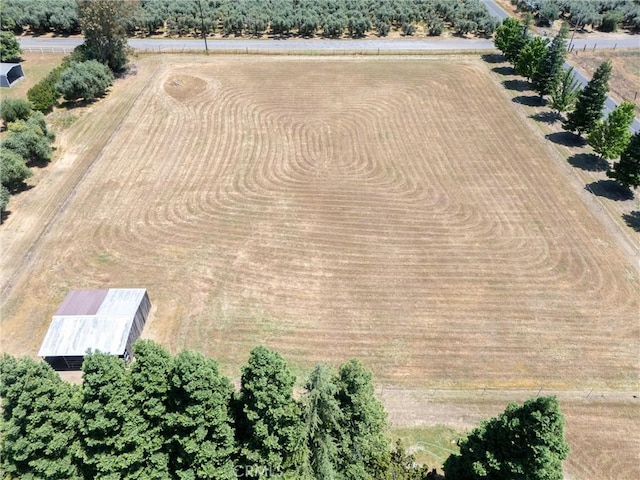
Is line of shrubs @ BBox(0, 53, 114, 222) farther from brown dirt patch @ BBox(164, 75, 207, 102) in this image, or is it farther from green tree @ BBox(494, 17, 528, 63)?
green tree @ BBox(494, 17, 528, 63)

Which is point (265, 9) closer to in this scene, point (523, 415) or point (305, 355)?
point (305, 355)

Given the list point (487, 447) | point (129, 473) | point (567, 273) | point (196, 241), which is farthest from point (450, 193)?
point (129, 473)

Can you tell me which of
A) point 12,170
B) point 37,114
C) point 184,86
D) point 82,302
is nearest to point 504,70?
point 184,86

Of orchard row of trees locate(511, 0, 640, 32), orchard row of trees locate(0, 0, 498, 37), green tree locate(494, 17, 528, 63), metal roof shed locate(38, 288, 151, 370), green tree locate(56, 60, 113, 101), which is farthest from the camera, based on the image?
orchard row of trees locate(511, 0, 640, 32)

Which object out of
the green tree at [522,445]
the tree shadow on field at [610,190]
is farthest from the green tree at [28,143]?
the tree shadow on field at [610,190]

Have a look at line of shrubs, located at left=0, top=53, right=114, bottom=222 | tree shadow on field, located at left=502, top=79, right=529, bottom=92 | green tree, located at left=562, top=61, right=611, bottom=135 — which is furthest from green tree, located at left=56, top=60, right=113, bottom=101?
green tree, located at left=562, top=61, right=611, bottom=135

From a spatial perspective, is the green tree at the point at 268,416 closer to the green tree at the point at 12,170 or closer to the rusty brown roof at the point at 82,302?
Result: the rusty brown roof at the point at 82,302

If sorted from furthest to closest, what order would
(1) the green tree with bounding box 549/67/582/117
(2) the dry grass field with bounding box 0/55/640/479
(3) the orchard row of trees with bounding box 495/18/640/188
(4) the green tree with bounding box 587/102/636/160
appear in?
(1) the green tree with bounding box 549/67/582/117, (4) the green tree with bounding box 587/102/636/160, (3) the orchard row of trees with bounding box 495/18/640/188, (2) the dry grass field with bounding box 0/55/640/479
